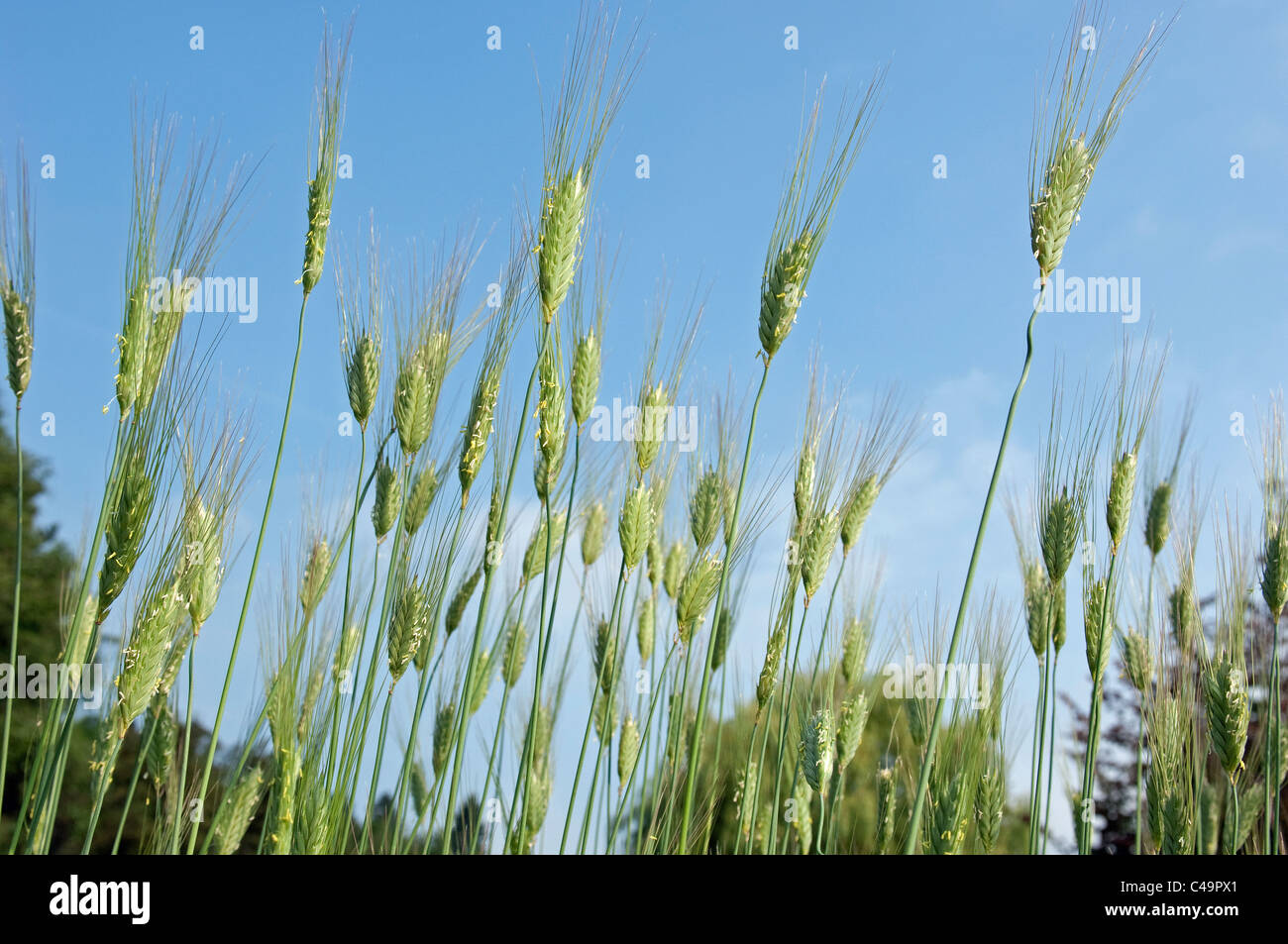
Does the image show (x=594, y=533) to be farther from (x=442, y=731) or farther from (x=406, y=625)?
(x=406, y=625)

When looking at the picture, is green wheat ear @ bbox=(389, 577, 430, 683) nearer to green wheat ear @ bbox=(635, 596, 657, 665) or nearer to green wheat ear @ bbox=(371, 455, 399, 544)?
green wheat ear @ bbox=(371, 455, 399, 544)

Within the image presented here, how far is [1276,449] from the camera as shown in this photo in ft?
9.62

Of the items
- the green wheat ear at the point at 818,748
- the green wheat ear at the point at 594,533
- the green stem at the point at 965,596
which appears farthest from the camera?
the green wheat ear at the point at 594,533

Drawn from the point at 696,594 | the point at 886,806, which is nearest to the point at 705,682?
the point at 696,594

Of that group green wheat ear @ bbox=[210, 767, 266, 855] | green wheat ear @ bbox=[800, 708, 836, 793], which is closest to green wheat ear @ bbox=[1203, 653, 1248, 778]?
green wheat ear @ bbox=[800, 708, 836, 793]

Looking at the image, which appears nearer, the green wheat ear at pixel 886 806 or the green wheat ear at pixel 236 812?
the green wheat ear at pixel 236 812

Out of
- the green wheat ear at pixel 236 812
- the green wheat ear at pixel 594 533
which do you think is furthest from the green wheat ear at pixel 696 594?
the green wheat ear at pixel 594 533


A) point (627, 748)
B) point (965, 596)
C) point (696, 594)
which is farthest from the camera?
point (627, 748)

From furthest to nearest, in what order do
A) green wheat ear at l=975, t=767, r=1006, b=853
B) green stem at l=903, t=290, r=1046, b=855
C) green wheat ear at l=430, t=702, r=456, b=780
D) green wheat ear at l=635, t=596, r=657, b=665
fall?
green wheat ear at l=635, t=596, r=657, b=665, green wheat ear at l=430, t=702, r=456, b=780, green wheat ear at l=975, t=767, r=1006, b=853, green stem at l=903, t=290, r=1046, b=855

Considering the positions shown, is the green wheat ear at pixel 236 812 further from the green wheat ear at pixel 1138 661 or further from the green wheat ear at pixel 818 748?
the green wheat ear at pixel 1138 661

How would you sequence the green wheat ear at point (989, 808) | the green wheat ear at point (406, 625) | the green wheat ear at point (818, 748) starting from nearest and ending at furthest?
the green wheat ear at point (406, 625)
the green wheat ear at point (818, 748)
the green wheat ear at point (989, 808)

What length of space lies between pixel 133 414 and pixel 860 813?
34.1 feet

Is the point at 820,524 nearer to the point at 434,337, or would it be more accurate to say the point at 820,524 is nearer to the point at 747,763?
the point at 747,763
